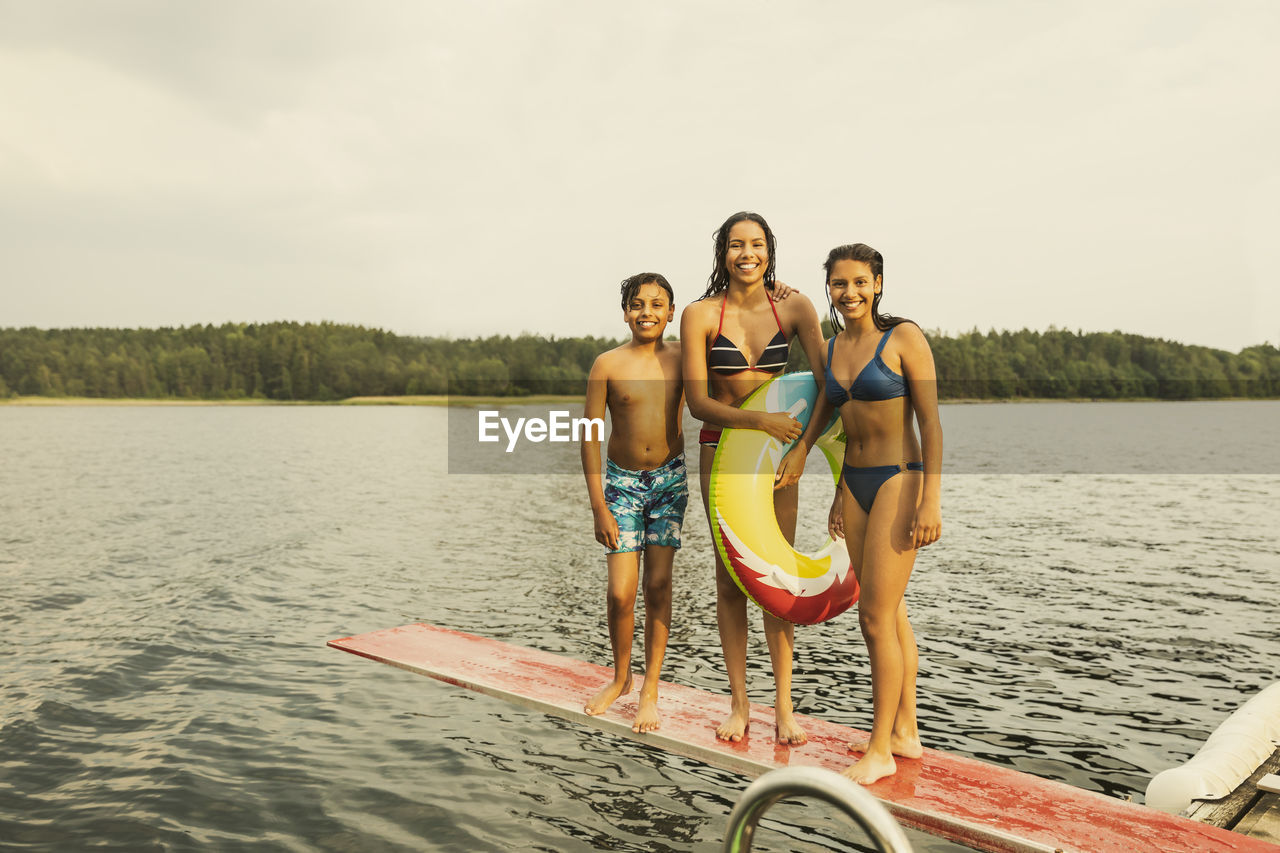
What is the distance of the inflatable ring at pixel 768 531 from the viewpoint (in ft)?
13.4

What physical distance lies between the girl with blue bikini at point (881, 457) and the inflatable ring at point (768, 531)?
0.21 meters

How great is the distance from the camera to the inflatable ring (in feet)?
13.4

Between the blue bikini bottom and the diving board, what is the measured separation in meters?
1.21

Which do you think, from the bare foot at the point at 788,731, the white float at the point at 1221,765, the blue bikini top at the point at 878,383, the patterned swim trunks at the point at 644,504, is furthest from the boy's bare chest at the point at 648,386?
the white float at the point at 1221,765

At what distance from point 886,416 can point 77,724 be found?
682cm

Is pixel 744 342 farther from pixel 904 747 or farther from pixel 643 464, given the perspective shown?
pixel 904 747

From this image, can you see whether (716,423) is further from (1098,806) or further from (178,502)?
(178,502)

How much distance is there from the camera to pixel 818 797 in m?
1.88

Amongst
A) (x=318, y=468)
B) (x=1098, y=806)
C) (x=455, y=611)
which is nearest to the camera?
(x=1098, y=806)

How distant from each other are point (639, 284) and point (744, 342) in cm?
70

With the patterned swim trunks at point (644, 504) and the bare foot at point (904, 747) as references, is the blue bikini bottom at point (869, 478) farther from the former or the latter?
the bare foot at point (904, 747)

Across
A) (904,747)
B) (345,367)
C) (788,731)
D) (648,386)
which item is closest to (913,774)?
(904,747)

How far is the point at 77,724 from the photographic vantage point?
6875mm

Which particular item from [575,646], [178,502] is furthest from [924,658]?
[178,502]
